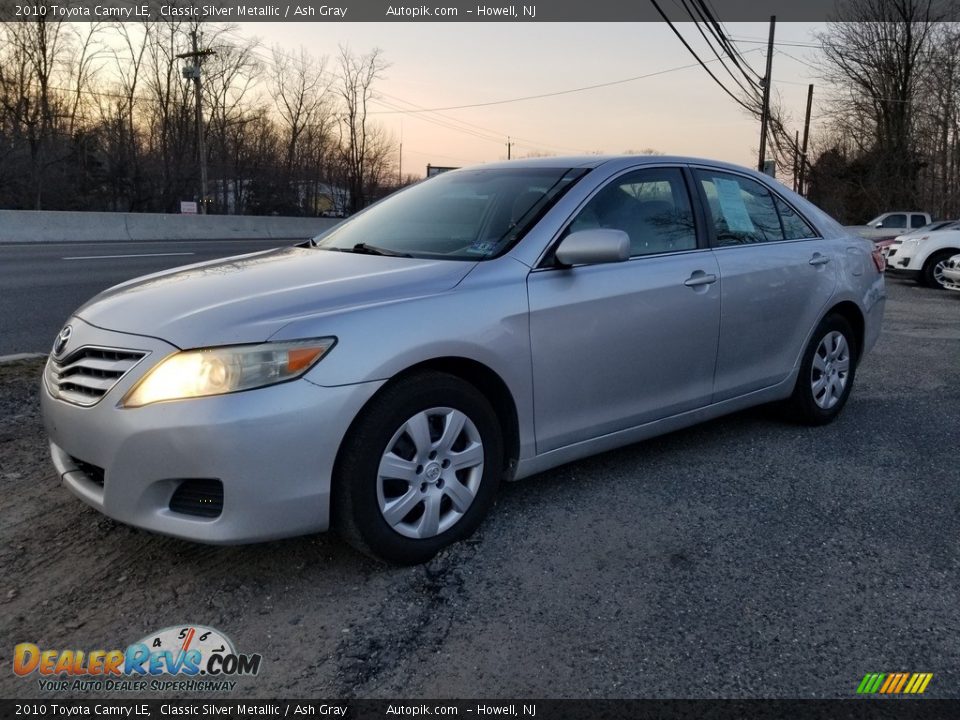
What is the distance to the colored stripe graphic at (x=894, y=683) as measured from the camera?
2.32 metres

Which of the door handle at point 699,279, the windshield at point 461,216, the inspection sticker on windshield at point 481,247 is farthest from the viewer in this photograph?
the door handle at point 699,279

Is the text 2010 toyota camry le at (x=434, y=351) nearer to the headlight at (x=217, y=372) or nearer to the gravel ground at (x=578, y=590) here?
the headlight at (x=217, y=372)

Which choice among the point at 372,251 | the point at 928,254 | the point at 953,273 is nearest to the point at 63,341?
the point at 372,251

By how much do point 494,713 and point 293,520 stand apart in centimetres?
93

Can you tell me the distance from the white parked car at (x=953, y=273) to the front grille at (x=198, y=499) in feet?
44.2

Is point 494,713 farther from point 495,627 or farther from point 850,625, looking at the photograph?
point 850,625

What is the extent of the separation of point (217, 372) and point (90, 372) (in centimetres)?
59

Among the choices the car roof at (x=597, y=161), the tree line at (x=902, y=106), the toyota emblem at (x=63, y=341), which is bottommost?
the toyota emblem at (x=63, y=341)

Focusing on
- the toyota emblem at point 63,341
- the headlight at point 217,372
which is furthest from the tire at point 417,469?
the toyota emblem at point 63,341

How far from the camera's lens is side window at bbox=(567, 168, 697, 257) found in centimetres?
374

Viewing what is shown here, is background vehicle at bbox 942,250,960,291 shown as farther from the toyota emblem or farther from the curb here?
the toyota emblem

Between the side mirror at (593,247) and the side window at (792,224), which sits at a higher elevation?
the side window at (792,224)

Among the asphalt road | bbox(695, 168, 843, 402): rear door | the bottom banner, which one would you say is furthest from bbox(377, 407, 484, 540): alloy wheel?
the asphalt road

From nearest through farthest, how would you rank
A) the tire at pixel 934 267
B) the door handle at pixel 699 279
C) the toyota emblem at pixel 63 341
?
the toyota emblem at pixel 63 341, the door handle at pixel 699 279, the tire at pixel 934 267
